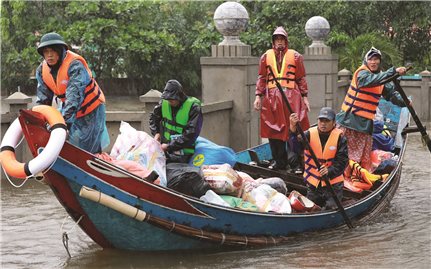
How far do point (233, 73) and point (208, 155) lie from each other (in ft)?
13.2

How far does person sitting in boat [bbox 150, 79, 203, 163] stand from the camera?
8898 millimetres

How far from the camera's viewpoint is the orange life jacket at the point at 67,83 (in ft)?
27.3

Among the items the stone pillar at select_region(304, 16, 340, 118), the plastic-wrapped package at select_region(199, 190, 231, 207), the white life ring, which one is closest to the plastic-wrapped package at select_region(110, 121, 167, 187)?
the plastic-wrapped package at select_region(199, 190, 231, 207)

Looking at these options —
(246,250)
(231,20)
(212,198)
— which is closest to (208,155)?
(212,198)

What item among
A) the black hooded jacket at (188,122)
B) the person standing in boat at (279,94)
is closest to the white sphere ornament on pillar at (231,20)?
the person standing in boat at (279,94)

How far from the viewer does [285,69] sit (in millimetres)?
10961

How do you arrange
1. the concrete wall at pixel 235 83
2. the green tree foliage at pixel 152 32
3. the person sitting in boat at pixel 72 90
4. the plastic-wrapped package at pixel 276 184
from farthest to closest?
the green tree foliage at pixel 152 32, the concrete wall at pixel 235 83, the plastic-wrapped package at pixel 276 184, the person sitting in boat at pixel 72 90

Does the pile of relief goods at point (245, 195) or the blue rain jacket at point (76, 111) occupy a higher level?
the blue rain jacket at point (76, 111)

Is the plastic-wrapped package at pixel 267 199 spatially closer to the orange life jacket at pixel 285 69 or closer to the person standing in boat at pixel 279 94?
the person standing in boat at pixel 279 94

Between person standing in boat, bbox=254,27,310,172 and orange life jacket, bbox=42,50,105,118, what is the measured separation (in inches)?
111

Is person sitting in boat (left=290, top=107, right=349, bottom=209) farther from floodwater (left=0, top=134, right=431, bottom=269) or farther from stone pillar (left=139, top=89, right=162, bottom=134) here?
stone pillar (left=139, top=89, right=162, bottom=134)

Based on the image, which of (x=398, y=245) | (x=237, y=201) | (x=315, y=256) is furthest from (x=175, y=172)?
(x=398, y=245)

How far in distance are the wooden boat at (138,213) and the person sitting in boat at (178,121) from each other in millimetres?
1026

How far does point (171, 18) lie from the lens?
2617 cm
